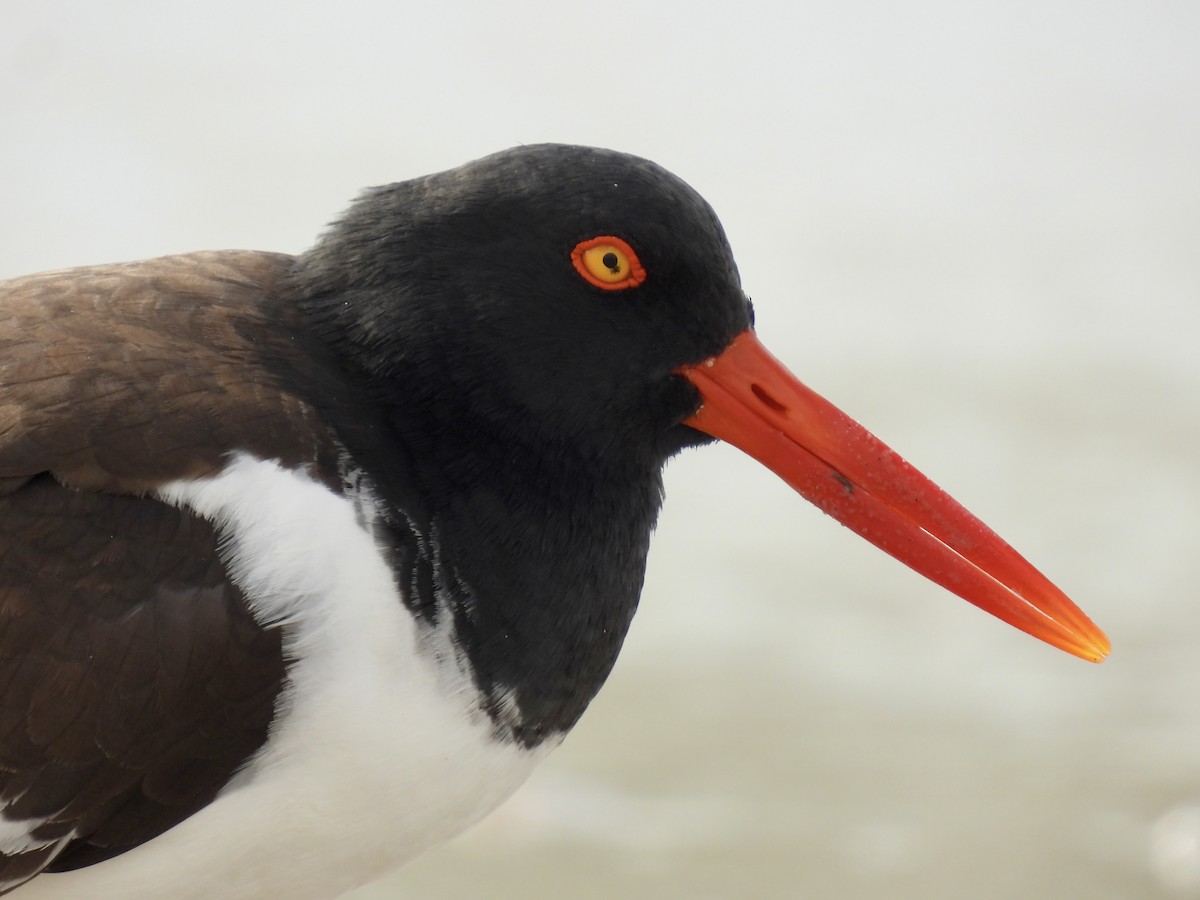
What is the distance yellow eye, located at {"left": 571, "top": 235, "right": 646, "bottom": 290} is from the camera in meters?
2.57

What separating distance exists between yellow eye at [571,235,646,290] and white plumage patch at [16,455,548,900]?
559 millimetres

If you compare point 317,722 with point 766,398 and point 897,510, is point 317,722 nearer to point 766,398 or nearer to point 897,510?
point 766,398

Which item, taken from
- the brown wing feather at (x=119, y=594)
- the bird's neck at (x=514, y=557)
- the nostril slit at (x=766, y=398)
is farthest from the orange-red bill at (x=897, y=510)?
the brown wing feather at (x=119, y=594)

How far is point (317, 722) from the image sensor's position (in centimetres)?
239

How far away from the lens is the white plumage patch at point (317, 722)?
236 cm

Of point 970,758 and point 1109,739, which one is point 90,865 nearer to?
point 970,758

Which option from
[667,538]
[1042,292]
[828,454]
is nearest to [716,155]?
[1042,292]

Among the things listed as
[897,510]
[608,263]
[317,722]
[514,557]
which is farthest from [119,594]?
[897,510]

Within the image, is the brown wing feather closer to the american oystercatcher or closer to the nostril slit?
the american oystercatcher

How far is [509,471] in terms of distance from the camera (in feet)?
8.57

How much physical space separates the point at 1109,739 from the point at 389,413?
11.1ft

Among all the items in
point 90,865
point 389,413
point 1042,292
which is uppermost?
point 1042,292

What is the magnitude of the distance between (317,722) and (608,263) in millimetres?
914

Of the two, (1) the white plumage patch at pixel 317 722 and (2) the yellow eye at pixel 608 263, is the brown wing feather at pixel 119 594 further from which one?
(2) the yellow eye at pixel 608 263
